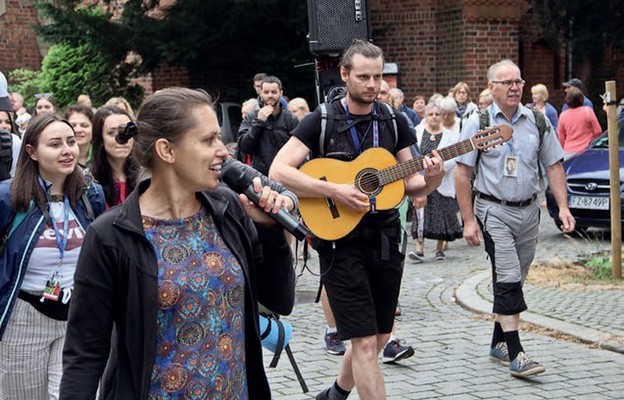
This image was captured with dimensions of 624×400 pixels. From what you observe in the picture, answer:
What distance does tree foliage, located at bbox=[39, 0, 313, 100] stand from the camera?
20.1 meters

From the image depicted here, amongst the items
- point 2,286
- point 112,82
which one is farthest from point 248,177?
point 112,82

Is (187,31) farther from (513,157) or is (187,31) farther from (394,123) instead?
(394,123)

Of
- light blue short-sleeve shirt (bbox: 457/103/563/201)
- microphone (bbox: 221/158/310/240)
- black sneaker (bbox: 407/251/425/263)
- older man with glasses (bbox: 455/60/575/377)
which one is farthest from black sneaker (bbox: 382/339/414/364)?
black sneaker (bbox: 407/251/425/263)

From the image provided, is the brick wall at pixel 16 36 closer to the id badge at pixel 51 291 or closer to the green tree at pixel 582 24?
the green tree at pixel 582 24

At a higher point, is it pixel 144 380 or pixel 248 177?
pixel 248 177

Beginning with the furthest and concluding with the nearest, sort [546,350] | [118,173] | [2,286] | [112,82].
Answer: [112,82]
[546,350]
[118,173]
[2,286]

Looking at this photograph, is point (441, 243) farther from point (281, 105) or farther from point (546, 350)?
point (546, 350)

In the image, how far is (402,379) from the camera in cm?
713

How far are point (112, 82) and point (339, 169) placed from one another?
16.8 meters

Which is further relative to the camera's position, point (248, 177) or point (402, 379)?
point (402, 379)

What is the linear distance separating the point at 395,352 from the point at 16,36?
69.7 ft

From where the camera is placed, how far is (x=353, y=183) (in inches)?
235

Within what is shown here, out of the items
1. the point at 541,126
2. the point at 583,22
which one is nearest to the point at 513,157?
the point at 541,126

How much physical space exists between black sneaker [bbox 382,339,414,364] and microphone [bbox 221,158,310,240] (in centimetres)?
445
